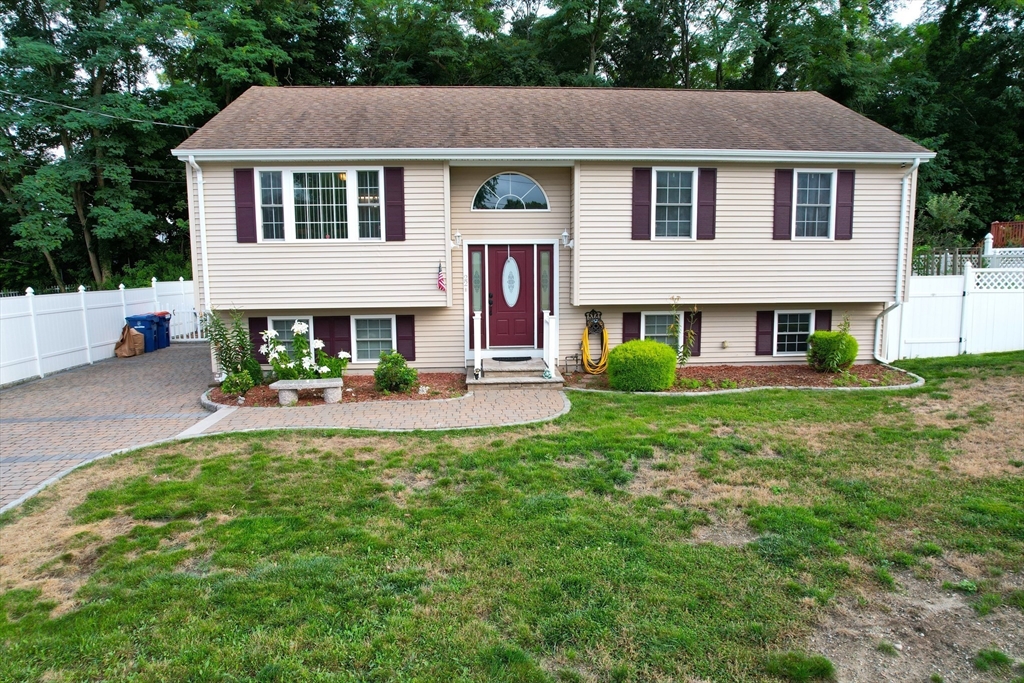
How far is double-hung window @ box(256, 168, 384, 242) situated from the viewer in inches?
431

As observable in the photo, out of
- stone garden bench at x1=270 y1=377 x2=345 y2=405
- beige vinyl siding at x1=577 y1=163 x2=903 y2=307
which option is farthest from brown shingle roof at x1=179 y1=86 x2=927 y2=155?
stone garden bench at x1=270 y1=377 x2=345 y2=405

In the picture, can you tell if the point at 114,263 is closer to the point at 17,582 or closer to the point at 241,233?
the point at 241,233

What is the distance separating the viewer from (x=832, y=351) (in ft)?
35.9

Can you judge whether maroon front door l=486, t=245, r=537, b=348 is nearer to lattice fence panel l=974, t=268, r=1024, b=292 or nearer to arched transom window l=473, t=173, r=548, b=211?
arched transom window l=473, t=173, r=548, b=211

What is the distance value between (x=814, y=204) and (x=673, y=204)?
275 cm

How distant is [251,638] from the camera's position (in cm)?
348

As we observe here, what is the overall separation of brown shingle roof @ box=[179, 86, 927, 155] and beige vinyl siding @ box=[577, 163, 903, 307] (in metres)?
0.69

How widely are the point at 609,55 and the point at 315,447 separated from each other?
27.7m

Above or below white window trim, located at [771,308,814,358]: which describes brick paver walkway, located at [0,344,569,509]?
below

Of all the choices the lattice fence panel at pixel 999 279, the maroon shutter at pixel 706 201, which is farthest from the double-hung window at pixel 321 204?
the lattice fence panel at pixel 999 279

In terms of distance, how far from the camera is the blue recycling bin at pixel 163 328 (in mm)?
16578

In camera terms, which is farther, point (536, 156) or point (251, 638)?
point (536, 156)

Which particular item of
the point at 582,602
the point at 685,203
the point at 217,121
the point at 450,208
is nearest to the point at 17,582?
the point at 582,602

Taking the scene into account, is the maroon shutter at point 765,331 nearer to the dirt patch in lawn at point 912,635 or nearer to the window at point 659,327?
the window at point 659,327
